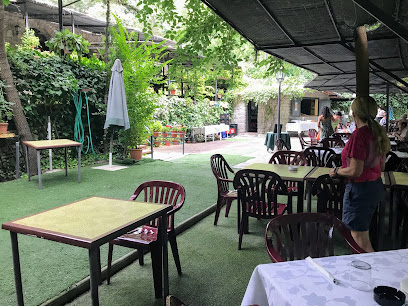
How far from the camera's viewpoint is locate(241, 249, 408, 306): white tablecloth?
1.22m

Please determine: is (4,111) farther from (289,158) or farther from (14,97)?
(289,158)

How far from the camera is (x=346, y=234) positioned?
6.42ft

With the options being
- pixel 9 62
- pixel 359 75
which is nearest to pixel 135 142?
pixel 9 62

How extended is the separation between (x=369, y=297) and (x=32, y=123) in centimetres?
848

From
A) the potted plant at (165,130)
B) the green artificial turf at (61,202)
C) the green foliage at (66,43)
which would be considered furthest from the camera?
the potted plant at (165,130)

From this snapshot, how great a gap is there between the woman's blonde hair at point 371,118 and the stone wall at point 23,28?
9595 millimetres

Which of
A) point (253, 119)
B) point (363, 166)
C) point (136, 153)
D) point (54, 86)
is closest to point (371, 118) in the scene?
point (363, 166)

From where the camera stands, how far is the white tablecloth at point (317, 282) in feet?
4.01

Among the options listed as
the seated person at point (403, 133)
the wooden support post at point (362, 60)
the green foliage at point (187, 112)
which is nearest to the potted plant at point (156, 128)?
the green foliage at point (187, 112)

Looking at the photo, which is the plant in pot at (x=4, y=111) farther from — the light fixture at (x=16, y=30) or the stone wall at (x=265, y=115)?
the stone wall at (x=265, y=115)

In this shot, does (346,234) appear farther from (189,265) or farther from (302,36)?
(302,36)

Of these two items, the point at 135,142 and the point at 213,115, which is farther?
the point at 213,115

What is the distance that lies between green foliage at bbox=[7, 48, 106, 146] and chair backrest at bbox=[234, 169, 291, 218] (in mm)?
6128

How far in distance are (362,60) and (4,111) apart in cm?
682
